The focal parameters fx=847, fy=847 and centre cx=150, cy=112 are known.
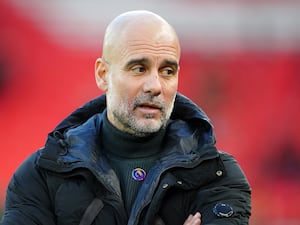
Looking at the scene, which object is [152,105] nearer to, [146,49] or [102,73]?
[146,49]

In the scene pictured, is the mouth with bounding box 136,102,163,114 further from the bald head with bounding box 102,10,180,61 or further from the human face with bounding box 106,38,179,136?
the bald head with bounding box 102,10,180,61

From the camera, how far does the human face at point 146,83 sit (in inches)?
96.5

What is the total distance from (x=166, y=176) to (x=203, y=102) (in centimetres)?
325

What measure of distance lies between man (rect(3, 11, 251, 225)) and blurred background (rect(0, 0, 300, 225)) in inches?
119

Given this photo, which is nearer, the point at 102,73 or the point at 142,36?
the point at 142,36

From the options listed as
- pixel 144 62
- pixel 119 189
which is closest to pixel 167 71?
→ pixel 144 62

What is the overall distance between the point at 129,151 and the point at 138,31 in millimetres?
362

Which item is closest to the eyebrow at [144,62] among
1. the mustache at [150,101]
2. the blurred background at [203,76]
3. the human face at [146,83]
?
the human face at [146,83]

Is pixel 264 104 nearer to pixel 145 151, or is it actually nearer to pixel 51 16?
pixel 51 16

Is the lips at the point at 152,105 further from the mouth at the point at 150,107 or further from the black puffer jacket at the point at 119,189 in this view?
the black puffer jacket at the point at 119,189

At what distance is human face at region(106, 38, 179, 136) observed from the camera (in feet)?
8.04

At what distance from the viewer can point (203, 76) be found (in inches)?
224

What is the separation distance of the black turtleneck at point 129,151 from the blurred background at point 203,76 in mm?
3004

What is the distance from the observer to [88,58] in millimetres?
5645
